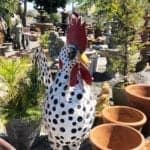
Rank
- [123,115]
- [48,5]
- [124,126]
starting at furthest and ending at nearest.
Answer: [48,5], [123,115], [124,126]

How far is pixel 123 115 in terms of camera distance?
5504 millimetres

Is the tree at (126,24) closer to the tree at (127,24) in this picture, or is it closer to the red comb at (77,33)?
the tree at (127,24)

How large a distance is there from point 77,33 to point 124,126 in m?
1.19

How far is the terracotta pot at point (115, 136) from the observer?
464cm

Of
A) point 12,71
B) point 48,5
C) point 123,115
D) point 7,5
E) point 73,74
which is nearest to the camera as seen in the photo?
point 73,74

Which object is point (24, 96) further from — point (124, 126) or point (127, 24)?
point (127, 24)

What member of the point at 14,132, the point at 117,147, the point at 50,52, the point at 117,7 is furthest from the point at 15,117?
the point at 50,52

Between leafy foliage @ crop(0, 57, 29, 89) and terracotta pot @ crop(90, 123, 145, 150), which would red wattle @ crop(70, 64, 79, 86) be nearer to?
terracotta pot @ crop(90, 123, 145, 150)

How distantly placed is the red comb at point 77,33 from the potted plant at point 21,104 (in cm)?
92

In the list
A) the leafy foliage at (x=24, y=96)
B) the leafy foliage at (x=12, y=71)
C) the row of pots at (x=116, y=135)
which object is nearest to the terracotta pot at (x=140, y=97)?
the row of pots at (x=116, y=135)

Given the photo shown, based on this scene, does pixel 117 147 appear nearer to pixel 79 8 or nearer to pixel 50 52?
pixel 50 52

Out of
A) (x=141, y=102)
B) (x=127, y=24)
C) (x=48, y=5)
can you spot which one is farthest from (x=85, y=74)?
(x=48, y=5)

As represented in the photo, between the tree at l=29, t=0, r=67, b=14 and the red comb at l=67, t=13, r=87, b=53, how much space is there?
54.8 feet

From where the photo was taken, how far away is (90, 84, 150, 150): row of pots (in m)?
4.62
